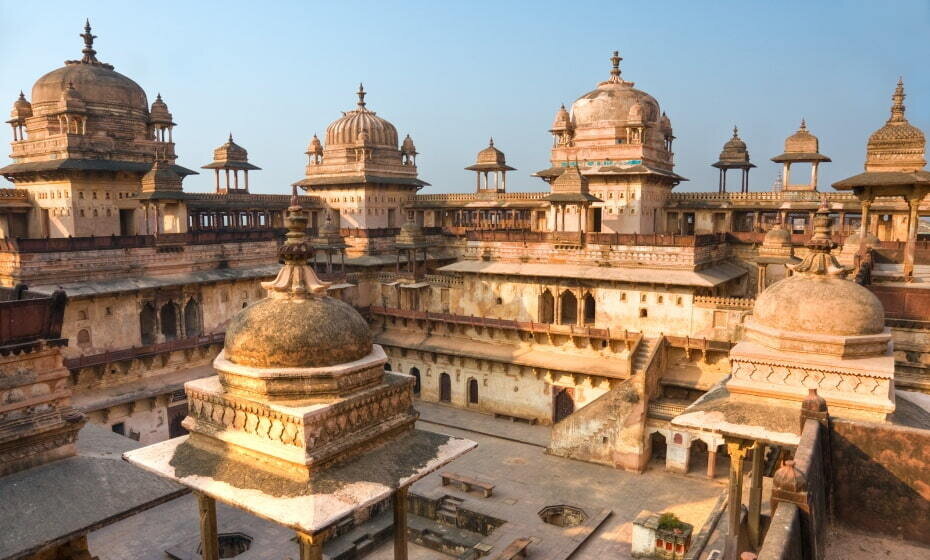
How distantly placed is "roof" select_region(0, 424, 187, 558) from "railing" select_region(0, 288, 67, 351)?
7.96ft

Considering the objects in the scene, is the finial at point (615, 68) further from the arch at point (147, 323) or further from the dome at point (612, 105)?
the arch at point (147, 323)

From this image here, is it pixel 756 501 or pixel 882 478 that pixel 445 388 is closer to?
pixel 756 501

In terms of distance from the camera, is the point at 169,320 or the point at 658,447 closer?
the point at 658,447

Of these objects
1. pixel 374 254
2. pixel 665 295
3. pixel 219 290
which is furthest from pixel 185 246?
pixel 665 295

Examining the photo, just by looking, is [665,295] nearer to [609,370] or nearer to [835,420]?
[609,370]

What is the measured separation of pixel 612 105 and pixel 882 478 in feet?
102

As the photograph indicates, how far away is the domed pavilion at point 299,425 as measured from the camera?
27.4 ft

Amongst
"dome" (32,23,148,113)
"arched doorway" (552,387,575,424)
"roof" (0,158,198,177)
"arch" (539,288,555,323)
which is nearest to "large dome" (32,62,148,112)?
"dome" (32,23,148,113)

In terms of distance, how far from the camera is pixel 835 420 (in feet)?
31.0

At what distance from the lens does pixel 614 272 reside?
29.4 metres

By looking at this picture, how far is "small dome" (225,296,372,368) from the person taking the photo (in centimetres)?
892

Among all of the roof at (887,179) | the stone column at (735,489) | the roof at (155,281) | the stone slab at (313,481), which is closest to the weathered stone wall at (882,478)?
the stone column at (735,489)

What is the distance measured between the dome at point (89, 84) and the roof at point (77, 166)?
3739 mm

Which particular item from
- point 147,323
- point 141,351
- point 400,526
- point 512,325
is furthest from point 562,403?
point 400,526
